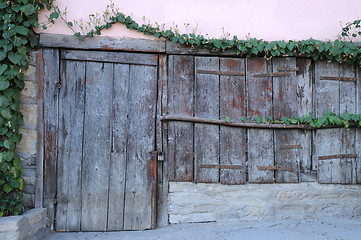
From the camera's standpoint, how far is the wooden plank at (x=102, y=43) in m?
3.17

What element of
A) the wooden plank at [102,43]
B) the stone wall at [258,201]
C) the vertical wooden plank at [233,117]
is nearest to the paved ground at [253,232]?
the stone wall at [258,201]

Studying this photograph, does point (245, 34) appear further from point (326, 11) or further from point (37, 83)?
point (37, 83)

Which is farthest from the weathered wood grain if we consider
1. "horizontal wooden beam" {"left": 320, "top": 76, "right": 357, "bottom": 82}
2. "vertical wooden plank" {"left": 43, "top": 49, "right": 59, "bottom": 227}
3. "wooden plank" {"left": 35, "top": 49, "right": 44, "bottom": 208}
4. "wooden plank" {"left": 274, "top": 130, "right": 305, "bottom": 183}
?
"wooden plank" {"left": 35, "top": 49, "right": 44, "bottom": 208}

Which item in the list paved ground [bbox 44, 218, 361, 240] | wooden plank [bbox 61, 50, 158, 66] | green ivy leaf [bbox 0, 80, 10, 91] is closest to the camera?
green ivy leaf [bbox 0, 80, 10, 91]

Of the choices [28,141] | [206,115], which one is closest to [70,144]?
[28,141]

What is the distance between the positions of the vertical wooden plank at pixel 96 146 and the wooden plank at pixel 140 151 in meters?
0.23

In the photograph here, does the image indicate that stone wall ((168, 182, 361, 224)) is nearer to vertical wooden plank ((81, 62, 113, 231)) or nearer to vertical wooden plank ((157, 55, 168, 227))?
vertical wooden plank ((157, 55, 168, 227))

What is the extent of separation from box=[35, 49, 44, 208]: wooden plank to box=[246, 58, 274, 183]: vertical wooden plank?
87.6 inches

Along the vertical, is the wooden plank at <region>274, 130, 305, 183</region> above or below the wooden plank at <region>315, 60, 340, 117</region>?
below

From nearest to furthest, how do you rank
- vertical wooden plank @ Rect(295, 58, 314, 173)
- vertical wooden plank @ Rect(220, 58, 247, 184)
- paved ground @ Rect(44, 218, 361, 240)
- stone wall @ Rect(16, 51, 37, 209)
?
1. paved ground @ Rect(44, 218, 361, 240)
2. stone wall @ Rect(16, 51, 37, 209)
3. vertical wooden plank @ Rect(220, 58, 247, 184)
4. vertical wooden plank @ Rect(295, 58, 314, 173)

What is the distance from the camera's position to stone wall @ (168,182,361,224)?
130 inches

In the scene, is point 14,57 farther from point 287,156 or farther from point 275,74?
point 287,156

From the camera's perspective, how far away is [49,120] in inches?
125

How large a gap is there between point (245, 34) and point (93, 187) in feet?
7.85
